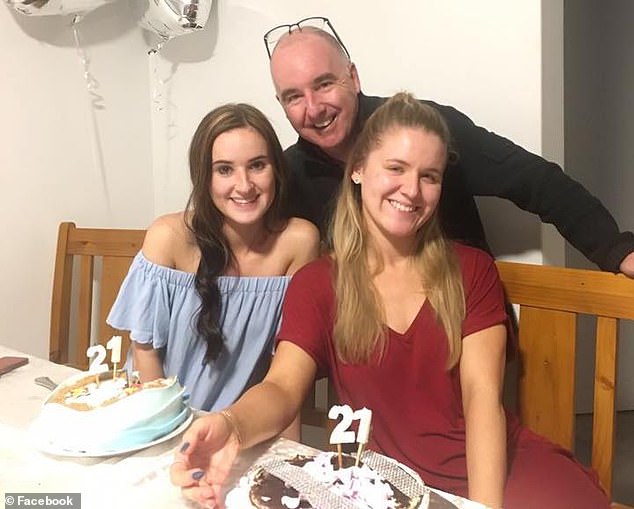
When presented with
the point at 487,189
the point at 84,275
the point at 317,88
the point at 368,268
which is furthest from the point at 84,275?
the point at 487,189

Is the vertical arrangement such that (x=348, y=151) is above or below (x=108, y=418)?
above

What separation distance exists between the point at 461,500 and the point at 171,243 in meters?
0.85

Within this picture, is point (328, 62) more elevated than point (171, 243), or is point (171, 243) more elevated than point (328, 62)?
point (328, 62)

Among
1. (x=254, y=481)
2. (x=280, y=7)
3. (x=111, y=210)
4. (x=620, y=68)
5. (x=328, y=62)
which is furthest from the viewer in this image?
(x=620, y=68)

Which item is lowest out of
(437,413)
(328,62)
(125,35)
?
(437,413)

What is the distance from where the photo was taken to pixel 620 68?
2.50 m

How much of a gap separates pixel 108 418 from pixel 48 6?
130 centimetres

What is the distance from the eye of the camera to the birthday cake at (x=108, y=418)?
3.36 feet

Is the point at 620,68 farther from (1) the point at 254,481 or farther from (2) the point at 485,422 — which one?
(1) the point at 254,481

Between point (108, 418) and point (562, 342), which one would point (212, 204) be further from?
point (562, 342)

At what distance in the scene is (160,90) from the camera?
2.39 meters

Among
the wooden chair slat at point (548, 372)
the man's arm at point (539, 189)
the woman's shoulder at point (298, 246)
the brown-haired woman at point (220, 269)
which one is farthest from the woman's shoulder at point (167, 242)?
the wooden chair slat at point (548, 372)

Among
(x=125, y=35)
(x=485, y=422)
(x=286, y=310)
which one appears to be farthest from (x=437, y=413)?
(x=125, y=35)

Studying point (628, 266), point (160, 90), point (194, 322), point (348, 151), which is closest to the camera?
point (628, 266)
